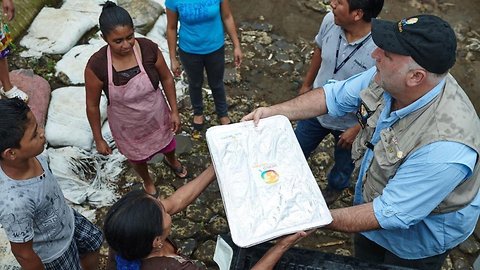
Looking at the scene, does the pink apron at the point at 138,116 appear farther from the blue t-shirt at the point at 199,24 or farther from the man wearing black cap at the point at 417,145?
the man wearing black cap at the point at 417,145

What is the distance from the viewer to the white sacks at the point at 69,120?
3.80 meters

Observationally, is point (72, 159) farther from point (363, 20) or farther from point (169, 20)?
point (363, 20)

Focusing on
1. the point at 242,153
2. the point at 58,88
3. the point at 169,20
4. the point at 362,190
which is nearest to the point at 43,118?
the point at 58,88

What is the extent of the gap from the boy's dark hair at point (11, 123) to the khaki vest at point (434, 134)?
1567 millimetres

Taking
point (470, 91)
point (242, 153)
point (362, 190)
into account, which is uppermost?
point (242, 153)

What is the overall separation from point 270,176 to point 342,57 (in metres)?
1.19

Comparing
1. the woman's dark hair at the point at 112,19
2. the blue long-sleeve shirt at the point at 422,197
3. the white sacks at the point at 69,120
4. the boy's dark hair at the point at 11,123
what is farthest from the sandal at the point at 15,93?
the blue long-sleeve shirt at the point at 422,197

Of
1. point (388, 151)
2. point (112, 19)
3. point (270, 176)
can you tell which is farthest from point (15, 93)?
point (388, 151)

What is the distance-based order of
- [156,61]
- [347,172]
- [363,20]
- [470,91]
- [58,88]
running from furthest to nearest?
[470,91], [58,88], [347,172], [156,61], [363,20]

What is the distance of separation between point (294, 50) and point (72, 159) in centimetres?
252

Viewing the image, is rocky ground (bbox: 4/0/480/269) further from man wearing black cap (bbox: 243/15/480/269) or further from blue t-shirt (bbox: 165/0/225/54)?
man wearing black cap (bbox: 243/15/480/269)

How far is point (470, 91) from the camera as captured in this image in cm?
475

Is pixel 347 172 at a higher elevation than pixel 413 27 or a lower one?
lower

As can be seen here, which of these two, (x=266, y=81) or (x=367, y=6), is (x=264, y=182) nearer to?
(x=367, y=6)
